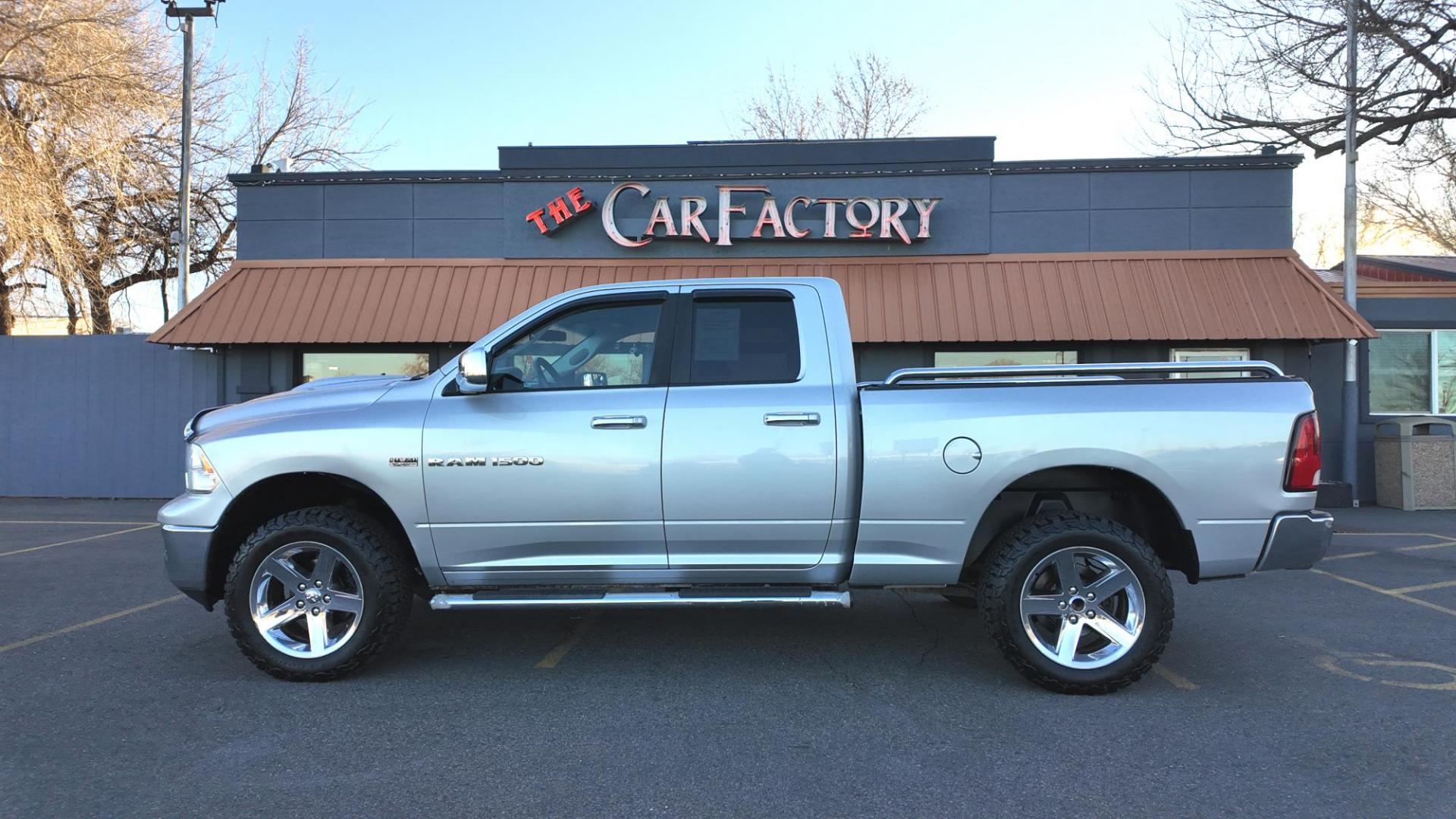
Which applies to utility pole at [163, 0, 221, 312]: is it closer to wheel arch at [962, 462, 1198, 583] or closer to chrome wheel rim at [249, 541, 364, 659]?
chrome wheel rim at [249, 541, 364, 659]

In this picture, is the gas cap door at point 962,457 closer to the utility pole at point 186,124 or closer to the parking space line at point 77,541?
the parking space line at point 77,541

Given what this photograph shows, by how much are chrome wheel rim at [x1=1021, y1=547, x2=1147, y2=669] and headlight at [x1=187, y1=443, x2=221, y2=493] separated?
417 centimetres

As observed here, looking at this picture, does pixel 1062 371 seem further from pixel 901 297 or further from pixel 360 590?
pixel 901 297

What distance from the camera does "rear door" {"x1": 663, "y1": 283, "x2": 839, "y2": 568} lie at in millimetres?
4332

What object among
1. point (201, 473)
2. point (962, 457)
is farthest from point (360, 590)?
point (962, 457)

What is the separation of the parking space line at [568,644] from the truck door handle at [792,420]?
73.0 inches

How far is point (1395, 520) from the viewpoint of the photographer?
10766mm

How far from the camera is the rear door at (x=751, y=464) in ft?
14.2

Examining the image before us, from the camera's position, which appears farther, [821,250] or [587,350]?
[821,250]

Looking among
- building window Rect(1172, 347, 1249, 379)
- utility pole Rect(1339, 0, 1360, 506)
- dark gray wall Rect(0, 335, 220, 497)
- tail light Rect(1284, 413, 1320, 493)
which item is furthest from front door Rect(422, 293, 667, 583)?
utility pole Rect(1339, 0, 1360, 506)

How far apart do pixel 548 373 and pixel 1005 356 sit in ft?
29.1

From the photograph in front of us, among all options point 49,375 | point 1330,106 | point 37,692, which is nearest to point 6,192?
point 49,375

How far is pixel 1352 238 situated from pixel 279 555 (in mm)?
14147

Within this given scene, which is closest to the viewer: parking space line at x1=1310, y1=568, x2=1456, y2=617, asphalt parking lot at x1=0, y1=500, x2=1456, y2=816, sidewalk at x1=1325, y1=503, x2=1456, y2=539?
asphalt parking lot at x1=0, y1=500, x2=1456, y2=816
